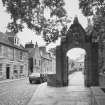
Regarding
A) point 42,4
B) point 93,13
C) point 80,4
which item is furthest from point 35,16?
point 93,13

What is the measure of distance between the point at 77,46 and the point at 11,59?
68.0 ft

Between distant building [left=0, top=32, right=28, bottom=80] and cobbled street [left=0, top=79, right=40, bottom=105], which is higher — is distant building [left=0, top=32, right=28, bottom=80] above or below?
above

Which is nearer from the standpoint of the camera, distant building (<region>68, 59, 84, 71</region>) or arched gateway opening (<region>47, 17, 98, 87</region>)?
arched gateway opening (<region>47, 17, 98, 87</region>)

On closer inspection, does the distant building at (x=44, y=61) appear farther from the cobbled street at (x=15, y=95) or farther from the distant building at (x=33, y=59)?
the cobbled street at (x=15, y=95)

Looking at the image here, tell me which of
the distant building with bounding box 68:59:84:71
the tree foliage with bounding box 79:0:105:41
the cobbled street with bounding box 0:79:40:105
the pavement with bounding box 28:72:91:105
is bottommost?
the cobbled street with bounding box 0:79:40:105

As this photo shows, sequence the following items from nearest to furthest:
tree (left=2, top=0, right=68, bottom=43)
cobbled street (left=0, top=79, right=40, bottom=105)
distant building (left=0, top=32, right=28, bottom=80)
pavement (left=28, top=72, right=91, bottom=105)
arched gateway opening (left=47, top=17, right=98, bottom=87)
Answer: tree (left=2, top=0, right=68, bottom=43)
pavement (left=28, top=72, right=91, bottom=105)
cobbled street (left=0, top=79, right=40, bottom=105)
arched gateway opening (left=47, top=17, right=98, bottom=87)
distant building (left=0, top=32, right=28, bottom=80)

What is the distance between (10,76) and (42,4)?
30108 mm

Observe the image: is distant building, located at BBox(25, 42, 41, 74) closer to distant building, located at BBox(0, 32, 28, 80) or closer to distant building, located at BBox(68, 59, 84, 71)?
distant building, located at BBox(0, 32, 28, 80)

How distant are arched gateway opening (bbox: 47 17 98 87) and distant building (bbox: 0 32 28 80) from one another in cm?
1559

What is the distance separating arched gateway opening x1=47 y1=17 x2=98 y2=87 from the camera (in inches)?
747

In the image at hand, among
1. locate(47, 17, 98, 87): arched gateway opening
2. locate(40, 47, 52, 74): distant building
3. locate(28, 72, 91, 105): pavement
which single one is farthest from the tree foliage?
locate(40, 47, 52, 74): distant building

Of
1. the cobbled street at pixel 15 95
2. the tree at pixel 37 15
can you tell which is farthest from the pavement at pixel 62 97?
the tree at pixel 37 15

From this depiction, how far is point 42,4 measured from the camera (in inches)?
320

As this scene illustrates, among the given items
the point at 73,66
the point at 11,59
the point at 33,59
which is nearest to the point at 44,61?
the point at 33,59
